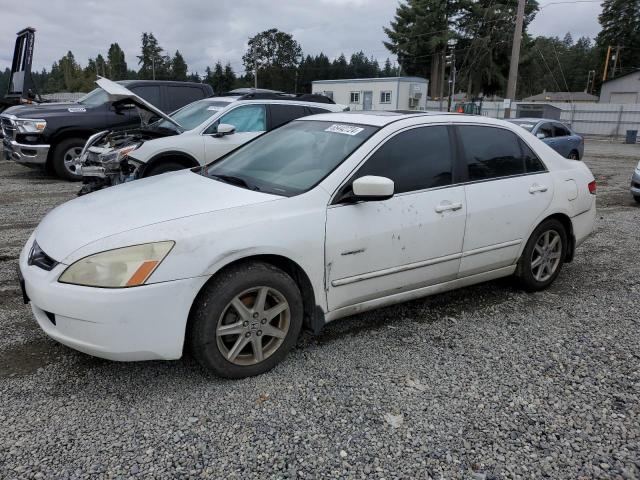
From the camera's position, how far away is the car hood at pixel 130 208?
110 inches

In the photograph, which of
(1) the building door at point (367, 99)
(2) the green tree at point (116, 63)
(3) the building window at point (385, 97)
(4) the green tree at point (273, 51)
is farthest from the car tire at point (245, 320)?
(2) the green tree at point (116, 63)

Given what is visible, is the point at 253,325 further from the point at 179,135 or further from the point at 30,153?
the point at 30,153

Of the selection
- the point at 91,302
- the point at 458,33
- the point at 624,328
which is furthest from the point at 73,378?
the point at 458,33

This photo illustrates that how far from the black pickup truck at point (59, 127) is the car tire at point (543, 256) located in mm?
7632

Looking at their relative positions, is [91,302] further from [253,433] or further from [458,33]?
[458,33]

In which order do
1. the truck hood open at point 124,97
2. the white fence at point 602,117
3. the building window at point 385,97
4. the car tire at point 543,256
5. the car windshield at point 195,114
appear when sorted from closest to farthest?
the car tire at point 543,256
the truck hood open at point 124,97
the car windshield at point 195,114
the white fence at point 602,117
the building window at point 385,97

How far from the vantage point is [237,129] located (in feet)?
26.0

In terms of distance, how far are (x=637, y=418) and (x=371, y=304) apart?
1.65 metres

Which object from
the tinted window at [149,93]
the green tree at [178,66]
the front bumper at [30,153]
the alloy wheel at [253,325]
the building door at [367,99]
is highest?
the green tree at [178,66]

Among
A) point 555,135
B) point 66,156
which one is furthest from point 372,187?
point 555,135

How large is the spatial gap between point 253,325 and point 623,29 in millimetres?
85127

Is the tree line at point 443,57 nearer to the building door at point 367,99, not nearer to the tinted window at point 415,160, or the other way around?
the building door at point 367,99

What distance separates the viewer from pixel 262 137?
4227 mm

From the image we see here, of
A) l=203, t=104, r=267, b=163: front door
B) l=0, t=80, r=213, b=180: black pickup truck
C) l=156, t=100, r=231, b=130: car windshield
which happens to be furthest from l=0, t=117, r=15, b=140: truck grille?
l=203, t=104, r=267, b=163: front door
